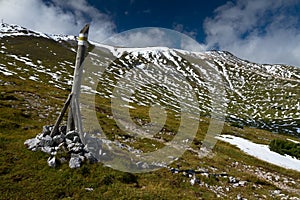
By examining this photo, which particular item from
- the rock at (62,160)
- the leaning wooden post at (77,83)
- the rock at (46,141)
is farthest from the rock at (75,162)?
the leaning wooden post at (77,83)

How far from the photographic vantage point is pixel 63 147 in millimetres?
16078

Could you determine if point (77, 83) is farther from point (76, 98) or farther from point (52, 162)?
point (52, 162)

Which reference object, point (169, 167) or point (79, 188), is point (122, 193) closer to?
point (79, 188)

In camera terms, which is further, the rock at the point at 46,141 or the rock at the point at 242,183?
the rock at the point at 242,183

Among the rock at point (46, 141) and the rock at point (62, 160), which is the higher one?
the rock at point (46, 141)

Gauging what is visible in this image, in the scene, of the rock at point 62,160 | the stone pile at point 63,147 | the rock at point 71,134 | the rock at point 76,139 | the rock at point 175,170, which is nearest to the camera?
the rock at point 62,160

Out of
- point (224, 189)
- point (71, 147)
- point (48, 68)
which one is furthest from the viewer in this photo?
point (48, 68)

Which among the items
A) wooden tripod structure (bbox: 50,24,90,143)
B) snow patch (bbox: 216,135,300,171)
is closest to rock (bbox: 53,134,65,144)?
wooden tripod structure (bbox: 50,24,90,143)

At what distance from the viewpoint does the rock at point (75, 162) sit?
14.7m

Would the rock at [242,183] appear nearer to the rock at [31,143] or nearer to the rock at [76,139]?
the rock at [76,139]

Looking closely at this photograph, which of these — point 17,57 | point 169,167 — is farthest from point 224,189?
point 17,57

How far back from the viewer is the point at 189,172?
18766 mm

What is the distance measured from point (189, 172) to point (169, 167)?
1.52 m

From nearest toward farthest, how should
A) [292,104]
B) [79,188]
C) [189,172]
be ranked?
[79,188] → [189,172] → [292,104]
